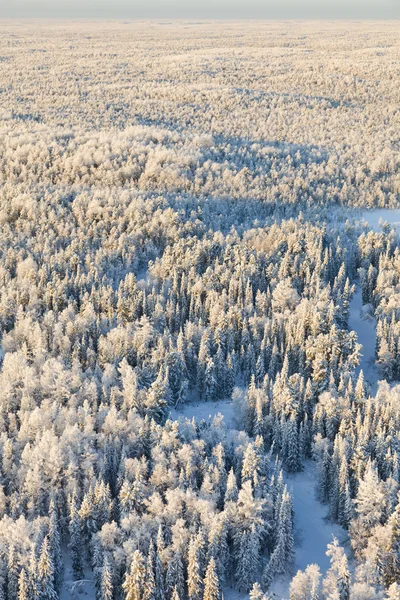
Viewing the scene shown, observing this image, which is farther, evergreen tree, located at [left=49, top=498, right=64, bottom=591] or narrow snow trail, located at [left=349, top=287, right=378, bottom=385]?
narrow snow trail, located at [left=349, top=287, right=378, bottom=385]

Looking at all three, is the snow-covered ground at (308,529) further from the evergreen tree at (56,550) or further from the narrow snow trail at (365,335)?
the narrow snow trail at (365,335)

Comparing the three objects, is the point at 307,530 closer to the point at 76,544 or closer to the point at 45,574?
the point at 76,544

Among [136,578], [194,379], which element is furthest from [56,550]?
[194,379]

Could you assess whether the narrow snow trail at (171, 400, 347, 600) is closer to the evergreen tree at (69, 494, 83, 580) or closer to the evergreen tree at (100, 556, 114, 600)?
the evergreen tree at (100, 556, 114, 600)

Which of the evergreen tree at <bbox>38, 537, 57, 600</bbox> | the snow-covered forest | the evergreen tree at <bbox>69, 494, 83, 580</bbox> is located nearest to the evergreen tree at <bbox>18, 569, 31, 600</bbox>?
the snow-covered forest

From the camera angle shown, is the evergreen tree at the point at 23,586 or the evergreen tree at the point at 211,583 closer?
the evergreen tree at the point at 23,586

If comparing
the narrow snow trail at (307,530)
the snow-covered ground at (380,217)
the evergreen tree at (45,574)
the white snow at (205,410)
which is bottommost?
the narrow snow trail at (307,530)

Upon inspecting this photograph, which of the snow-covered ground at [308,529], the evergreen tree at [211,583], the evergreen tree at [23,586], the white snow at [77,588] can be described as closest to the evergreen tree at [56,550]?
the white snow at [77,588]
